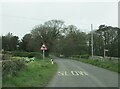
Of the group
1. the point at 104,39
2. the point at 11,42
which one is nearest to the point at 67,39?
the point at 104,39

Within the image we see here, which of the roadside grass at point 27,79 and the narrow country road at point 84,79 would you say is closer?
the roadside grass at point 27,79

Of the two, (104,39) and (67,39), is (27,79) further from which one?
(104,39)

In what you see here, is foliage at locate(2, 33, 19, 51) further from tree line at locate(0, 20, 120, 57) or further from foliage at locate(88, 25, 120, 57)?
foliage at locate(88, 25, 120, 57)

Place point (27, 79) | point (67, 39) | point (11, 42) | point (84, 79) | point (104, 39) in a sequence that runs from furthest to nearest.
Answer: point (11, 42) → point (104, 39) → point (67, 39) → point (84, 79) → point (27, 79)

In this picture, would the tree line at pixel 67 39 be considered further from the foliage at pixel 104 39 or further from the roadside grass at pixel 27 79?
the roadside grass at pixel 27 79

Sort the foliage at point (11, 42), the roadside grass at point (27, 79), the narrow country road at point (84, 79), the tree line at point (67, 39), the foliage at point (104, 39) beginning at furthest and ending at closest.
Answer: the foliage at point (11, 42) < the tree line at point (67, 39) < the foliage at point (104, 39) < the narrow country road at point (84, 79) < the roadside grass at point (27, 79)

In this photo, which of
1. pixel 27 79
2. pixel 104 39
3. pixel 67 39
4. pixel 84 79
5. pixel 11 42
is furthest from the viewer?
pixel 11 42

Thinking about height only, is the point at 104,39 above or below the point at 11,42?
above

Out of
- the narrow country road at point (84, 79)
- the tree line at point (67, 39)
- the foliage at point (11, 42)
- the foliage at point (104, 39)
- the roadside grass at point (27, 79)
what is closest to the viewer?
the roadside grass at point (27, 79)

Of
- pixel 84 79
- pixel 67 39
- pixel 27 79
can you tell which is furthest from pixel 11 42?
pixel 27 79

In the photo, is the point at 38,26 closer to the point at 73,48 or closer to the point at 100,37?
the point at 73,48

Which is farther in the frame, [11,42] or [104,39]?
[11,42]

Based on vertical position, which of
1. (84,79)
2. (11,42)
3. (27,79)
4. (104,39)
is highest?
(104,39)

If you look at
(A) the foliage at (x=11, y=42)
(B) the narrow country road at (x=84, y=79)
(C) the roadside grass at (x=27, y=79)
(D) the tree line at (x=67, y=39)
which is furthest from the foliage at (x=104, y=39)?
(C) the roadside grass at (x=27, y=79)
